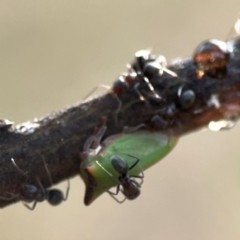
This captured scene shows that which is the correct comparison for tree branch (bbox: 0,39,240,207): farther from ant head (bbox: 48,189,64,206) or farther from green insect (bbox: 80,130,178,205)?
ant head (bbox: 48,189,64,206)

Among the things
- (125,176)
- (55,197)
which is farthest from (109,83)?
(125,176)

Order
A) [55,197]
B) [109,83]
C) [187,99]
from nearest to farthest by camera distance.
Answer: [187,99]
[55,197]
[109,83]

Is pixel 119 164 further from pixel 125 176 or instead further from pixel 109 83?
pixel 109 83

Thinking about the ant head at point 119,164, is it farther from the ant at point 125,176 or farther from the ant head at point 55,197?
the ant head at point 55,197

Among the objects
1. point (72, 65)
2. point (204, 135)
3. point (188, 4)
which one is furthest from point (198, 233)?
point (188, 4)

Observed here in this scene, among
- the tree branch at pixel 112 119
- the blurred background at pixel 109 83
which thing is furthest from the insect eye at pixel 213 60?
the blurred background at pixel 109 83

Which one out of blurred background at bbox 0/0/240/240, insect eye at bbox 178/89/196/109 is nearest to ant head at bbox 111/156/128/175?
insect eye at bbox 178/89/196/109
